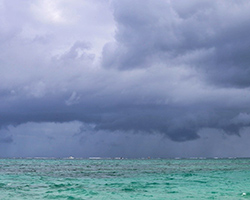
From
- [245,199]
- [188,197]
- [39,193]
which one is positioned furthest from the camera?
[39,193]

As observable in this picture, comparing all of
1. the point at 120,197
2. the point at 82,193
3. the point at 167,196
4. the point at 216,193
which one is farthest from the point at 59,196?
the point at 216,193

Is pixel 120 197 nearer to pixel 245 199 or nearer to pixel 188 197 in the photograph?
pixel 188 197

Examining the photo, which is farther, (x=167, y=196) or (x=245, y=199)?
(x=167, y=196)

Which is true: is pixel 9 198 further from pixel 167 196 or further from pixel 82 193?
pixel 167 196

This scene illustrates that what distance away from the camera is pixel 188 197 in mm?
35125

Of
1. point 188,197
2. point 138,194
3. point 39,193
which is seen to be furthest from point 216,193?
point 39,193

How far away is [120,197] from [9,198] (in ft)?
36.7

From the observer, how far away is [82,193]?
37.3 metres

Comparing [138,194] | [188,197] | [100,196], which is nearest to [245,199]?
[188,197]

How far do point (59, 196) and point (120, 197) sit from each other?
254 inches

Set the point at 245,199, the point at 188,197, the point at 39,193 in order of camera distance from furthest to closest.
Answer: the point at 39,193
the point at 188,197
the point at 245,199

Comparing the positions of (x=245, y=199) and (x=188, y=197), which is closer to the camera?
(x=245, y=199)

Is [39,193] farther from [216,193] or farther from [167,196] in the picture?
[216,193]

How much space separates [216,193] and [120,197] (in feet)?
37.8
